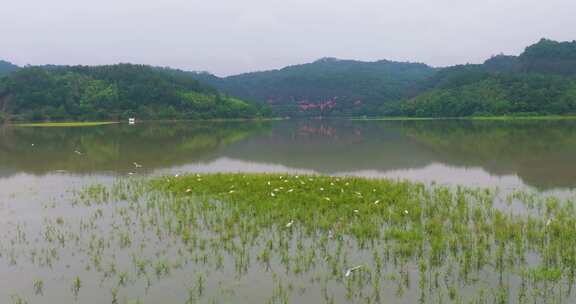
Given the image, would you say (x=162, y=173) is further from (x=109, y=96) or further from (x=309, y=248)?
(x=109, y=96)

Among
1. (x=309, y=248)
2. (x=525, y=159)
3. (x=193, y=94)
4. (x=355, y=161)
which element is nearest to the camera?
(x=309, y=248)

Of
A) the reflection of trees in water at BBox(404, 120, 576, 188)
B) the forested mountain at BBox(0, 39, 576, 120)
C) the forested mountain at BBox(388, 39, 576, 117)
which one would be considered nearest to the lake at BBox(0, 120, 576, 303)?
the reflection of trees in water at BBox(404, 120, 576, 188)

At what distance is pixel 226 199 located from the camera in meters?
15.9

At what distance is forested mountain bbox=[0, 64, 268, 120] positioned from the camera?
12144 centimetres

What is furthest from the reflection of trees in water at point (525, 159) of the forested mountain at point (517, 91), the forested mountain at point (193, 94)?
the forested mountain at point (193, 94)

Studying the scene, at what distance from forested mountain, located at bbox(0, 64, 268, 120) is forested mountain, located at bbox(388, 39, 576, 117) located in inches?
2561

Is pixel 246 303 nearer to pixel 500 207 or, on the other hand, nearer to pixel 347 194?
pixel 347 194

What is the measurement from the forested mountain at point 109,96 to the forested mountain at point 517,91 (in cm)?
6504

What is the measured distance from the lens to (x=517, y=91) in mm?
120938

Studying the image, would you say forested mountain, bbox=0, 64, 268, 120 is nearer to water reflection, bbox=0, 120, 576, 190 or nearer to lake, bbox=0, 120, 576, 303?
water reflection, bbox=0, 120, 576, 190

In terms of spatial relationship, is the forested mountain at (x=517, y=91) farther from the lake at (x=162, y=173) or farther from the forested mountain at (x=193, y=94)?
the lake at (x=162, y=173)

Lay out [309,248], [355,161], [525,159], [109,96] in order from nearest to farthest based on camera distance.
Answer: [309,248] → [525,159] → [355,161] → [109,96]

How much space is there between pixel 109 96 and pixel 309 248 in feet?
450

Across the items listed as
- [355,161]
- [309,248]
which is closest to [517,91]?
[355,161]
